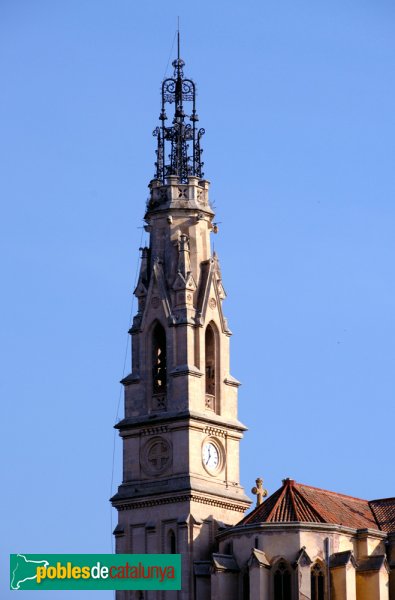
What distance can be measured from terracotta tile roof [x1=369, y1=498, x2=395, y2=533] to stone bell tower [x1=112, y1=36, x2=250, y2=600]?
6.48 meters

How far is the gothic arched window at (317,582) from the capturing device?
12556 centimetres

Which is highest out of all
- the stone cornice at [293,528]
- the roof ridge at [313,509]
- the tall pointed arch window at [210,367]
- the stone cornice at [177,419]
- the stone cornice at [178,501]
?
the tall pointed arch window at [210,367]

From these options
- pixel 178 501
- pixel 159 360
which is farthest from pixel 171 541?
pixel 159 360

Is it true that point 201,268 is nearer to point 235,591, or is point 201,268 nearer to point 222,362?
point 222,362

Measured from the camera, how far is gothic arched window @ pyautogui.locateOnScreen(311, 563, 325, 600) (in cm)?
12556

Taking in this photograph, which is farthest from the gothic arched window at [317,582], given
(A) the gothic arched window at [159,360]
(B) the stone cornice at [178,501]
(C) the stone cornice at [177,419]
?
(A) the gothic arched window at [159,360]

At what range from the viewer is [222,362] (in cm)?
13525

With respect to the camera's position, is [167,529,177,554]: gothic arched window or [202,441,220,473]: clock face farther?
[202,441,220,473]: clock face

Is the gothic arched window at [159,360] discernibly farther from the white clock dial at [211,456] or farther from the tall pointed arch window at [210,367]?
the white clock dial at [211,456]

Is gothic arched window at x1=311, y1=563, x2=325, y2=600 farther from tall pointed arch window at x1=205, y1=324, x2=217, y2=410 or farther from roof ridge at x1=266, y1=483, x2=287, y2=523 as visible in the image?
tall pointed arch window at x1=205, y1=324, x2=217, y2=410

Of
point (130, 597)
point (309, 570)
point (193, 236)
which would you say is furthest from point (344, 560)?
point (193, 236)

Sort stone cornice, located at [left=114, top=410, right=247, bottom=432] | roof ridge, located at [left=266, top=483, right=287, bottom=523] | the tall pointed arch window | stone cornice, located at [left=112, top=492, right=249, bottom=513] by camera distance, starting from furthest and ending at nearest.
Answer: the tall pointed arch window, stone cornice, located at [left=114, top=410, right=247, bottom=432], stone cornice, located at [left=112, top=492, right=249, bottom=513], roof ridge, located at [left=266, top=483, right=287, bottom=523]

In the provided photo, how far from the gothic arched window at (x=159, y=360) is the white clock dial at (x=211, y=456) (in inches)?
147

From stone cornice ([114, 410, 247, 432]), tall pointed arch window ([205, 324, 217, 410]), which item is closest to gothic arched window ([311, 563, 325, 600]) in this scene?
stone cornice ([114, 410, 247, 432])
